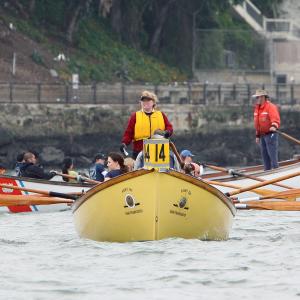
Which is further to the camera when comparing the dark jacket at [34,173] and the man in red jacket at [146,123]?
the dark jacket at [34,173]

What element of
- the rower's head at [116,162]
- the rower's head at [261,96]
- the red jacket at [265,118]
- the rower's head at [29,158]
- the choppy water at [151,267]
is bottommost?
the choppy water at [151,267]

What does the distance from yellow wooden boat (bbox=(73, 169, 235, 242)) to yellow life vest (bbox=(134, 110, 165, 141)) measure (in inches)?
137

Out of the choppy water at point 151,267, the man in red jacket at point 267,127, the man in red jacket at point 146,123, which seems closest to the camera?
the choppy water at point 151,267

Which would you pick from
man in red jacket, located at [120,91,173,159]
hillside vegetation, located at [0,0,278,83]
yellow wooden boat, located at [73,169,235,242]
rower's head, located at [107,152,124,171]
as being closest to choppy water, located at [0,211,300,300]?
yellow wooden boat, located at [73,169,235,242]

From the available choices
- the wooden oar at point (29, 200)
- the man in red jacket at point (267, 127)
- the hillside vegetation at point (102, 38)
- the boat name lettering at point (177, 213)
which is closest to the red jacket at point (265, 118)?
the man in red jacket at point (267, 127)

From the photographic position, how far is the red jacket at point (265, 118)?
29.7 m

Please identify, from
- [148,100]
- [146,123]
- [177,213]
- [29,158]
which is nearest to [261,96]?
[29,158]

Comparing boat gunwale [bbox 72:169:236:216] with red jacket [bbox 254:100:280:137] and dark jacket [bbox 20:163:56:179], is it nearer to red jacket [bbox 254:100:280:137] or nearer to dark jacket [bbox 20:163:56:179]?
dark jacket [bbox 20:163:56:179]

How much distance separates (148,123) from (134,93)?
101 ft

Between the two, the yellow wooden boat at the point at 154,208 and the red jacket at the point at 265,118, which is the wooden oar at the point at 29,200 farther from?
the red jacket at the point at 265,118

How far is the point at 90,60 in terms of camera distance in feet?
201

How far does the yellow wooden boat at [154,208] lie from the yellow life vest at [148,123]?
137 inches

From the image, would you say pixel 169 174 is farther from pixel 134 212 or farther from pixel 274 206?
pixel 274 206

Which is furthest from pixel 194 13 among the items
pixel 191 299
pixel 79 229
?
pixel 191 299
